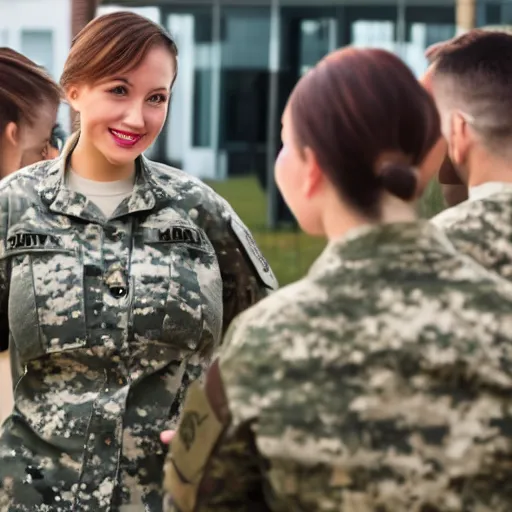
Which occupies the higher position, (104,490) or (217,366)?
(217,366)

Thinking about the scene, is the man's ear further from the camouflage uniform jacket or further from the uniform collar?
the uniform collar

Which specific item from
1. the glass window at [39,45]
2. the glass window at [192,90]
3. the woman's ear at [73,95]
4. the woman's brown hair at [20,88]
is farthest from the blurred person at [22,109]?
the glass window at [39,45]

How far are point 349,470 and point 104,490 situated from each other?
1.33m

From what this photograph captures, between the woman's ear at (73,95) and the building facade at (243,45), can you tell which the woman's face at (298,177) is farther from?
the building facade at (243,45)

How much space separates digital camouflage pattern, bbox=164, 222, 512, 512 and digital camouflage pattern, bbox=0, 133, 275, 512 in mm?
1188

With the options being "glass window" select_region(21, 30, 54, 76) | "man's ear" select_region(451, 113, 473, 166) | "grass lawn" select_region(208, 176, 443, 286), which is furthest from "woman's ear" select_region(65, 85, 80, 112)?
"glass window" select_region(21, 30, 54, 76)

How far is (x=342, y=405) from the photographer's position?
6.73ft

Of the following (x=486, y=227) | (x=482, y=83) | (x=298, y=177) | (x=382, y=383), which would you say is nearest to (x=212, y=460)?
(x=382, y=383)

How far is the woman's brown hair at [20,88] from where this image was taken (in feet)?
14.1

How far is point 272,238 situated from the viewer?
1298 cm

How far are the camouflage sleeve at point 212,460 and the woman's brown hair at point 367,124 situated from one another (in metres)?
0.39

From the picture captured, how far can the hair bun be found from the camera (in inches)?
82.3

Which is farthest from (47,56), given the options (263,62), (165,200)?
(165,200)

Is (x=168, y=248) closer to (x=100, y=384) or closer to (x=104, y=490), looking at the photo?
(x=100, y=384)
